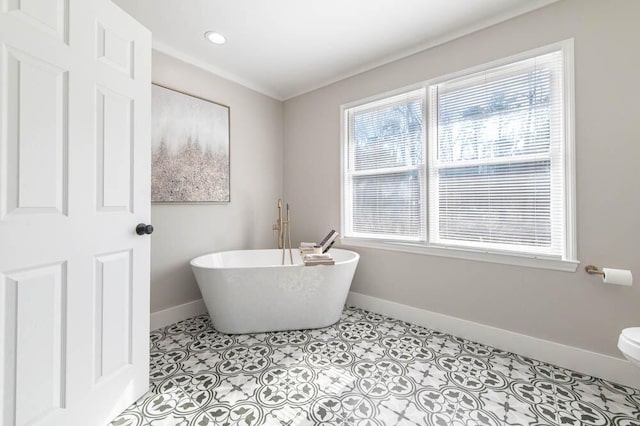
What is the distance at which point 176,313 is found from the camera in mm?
2629

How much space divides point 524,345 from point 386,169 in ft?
5.91

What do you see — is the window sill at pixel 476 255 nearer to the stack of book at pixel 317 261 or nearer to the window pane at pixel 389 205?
the window pane at pixel 389 205

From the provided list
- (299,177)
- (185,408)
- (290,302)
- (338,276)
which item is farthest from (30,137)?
(299,177)

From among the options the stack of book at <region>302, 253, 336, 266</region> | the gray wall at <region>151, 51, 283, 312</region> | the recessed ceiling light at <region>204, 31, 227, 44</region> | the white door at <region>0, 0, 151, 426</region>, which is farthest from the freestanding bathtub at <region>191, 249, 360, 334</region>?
the recessed ceiling light at <region>204, 31, 227, 44</region>

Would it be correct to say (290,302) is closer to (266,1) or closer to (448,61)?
(266,1)

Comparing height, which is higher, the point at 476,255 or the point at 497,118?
the point at 497,118

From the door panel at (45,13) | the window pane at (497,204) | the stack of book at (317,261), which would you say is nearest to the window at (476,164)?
the window pane at (497,204)

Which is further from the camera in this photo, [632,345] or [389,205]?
[389,205]

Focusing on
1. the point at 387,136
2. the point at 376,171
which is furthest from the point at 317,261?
the point at 387,136

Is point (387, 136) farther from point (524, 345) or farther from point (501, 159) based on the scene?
point (524, 345)

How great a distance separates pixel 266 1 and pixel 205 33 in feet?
2.26

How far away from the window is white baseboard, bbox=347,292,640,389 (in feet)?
1.84

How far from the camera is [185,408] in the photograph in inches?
58.0

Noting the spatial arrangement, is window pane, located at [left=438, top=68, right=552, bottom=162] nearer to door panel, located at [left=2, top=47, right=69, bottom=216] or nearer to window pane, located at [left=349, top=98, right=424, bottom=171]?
window pane, located at [left=349, top=98, right=424, bottom=171]
